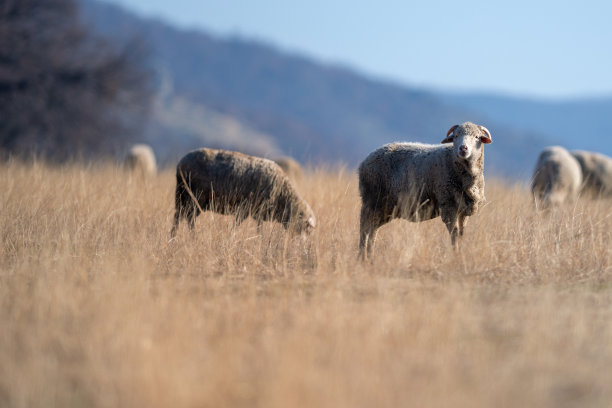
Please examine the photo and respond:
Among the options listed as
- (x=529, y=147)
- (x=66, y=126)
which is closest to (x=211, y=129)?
(x=529, y=147)

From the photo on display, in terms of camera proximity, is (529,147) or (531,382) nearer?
(531,382)

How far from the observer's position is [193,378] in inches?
124

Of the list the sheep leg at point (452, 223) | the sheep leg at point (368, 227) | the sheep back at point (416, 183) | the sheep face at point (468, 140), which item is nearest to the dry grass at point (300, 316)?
the sheep leg at point (452, 223)

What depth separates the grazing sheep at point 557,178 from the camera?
11562 millimetres

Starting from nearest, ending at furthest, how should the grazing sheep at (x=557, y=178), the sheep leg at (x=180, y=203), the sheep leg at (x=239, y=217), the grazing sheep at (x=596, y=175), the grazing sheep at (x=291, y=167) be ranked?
the sheep leg at (x=239, y=217)
the sheep leg at (x=180, y=203)
the grazing sheep at (x=291, y=167)
the grazing sheep at (x=557, y=178)
the grazing sheep at (x=596, y=175)

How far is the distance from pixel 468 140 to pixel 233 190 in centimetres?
293

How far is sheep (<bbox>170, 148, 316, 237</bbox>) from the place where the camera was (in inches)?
296

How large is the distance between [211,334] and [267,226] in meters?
3.75

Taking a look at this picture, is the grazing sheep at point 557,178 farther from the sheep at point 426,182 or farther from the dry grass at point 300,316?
the sheep at point 426,182

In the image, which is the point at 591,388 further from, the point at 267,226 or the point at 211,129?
the point at 211,129

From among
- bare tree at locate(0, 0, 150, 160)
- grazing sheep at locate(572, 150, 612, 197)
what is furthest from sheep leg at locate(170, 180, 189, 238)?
bare tree at locate(0, 0, 150, 160)

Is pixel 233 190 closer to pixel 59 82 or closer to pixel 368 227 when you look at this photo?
pixel 368 227

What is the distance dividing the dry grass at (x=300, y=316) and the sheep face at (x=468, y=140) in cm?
87

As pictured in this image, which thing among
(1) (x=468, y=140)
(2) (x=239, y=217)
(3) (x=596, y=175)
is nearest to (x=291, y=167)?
(2) (x=239, y=217)
